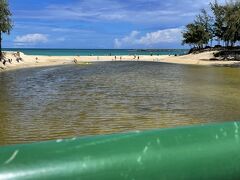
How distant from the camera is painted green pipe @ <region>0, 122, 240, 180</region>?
9.70 ft

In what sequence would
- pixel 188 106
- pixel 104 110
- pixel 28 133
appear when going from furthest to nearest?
1. pixel 188 106
2. pixel 104 110
3. pixel 28 133

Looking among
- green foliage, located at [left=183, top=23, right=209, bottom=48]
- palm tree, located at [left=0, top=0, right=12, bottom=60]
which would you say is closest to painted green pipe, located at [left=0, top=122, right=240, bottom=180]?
palm tree, located at [left=0, top=0, right=12, bottom=60]

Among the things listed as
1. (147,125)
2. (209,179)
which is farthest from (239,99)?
(209,179)

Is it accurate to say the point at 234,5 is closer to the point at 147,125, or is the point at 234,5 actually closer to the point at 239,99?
the point at 239,99

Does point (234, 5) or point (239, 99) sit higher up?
point (234, 5)

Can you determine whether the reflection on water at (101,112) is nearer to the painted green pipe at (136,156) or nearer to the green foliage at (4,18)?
the painted green pipe at (136,156)

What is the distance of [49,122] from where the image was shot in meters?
14.0

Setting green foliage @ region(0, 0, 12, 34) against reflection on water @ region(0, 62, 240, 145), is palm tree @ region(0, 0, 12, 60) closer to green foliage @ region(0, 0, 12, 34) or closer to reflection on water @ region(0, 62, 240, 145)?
green foliage @ region(0, 0, 12, 34)

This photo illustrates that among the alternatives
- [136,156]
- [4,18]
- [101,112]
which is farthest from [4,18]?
[136,156]

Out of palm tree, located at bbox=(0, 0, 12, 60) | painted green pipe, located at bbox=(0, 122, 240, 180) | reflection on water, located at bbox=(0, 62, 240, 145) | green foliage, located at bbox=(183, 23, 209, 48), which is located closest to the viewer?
painted green pipe, located at bbox=(0, 122, 240, 180)

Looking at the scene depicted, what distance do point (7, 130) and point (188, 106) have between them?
25.0ft

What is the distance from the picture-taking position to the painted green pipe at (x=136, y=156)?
2.96m

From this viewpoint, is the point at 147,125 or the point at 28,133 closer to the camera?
the point at 28,133

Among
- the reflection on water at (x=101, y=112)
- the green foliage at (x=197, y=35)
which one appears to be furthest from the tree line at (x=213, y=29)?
the reflection on water at (x=101, y=112)
